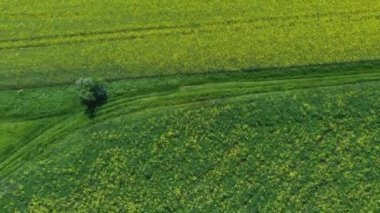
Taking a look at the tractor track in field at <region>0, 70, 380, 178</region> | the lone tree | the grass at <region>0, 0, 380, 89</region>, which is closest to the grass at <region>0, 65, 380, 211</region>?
the tractor track in field at <region>0, 70, 380, 178</region>

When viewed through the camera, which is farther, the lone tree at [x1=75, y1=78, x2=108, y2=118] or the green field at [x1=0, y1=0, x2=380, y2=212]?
the lone tree at [x1=75, y1=78, x2=108, y2=118]

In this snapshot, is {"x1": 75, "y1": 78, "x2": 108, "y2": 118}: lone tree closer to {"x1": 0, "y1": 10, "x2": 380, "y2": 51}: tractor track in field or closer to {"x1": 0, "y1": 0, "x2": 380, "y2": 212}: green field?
{"x1": 0, "y1": 0, "x2": 380, "y2": 212}: green field

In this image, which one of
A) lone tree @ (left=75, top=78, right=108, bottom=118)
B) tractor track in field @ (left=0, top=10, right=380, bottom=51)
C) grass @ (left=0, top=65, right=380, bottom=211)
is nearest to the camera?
grass @ (left=0, top=65, right=380, bottom=211)

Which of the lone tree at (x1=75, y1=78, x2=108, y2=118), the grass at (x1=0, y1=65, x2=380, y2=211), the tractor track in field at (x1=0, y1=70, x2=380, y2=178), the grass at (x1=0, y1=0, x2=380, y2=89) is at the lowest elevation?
the grass at (x1=0, y1=65, x2=380, y2=211)

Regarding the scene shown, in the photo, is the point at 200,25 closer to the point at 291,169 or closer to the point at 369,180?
the point at 291,169

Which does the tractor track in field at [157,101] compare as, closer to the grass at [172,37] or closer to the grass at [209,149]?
the grass at [209,149]

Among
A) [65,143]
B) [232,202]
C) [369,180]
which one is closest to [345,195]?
[369,180]

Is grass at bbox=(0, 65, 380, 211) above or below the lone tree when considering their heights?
below
